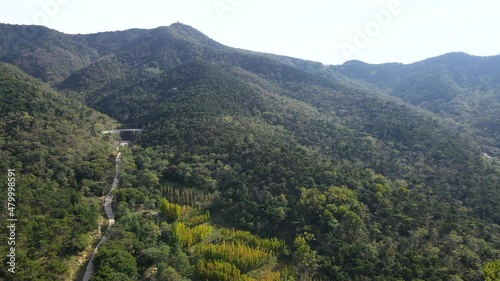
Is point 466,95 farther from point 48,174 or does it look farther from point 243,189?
point 48,174

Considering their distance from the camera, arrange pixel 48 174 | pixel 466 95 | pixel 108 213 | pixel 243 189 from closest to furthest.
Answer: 1. pixel 108 213
2. pixel 48 174
3. pixel 243 189
4. pixel 466 95

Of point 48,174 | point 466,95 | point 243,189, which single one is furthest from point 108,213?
point 466,95

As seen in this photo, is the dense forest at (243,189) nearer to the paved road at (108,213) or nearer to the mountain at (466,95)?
the paved road at (108,213)

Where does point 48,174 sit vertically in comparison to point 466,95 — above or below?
below

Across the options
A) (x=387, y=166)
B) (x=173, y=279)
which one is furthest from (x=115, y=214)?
(x=387, y=166)

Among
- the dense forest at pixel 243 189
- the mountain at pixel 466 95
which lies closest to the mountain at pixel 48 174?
the dense forest at pixel 243 189

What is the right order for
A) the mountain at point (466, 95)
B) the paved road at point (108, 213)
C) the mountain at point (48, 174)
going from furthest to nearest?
the mountain at point (466, 95), the paved road at point (108, 213), the mountain at point (48, 174)
